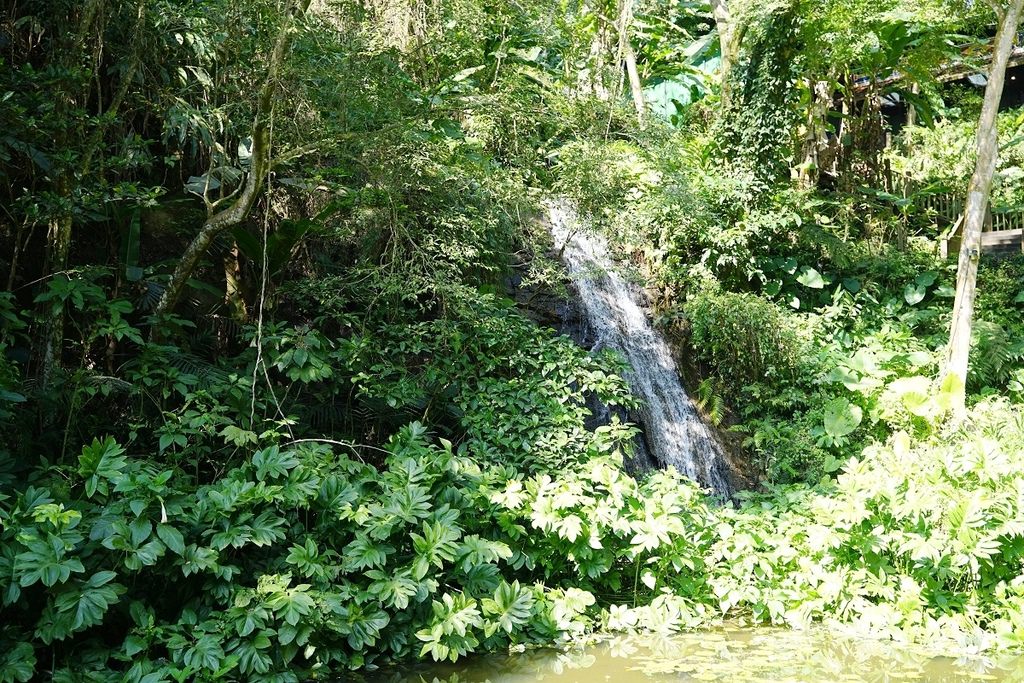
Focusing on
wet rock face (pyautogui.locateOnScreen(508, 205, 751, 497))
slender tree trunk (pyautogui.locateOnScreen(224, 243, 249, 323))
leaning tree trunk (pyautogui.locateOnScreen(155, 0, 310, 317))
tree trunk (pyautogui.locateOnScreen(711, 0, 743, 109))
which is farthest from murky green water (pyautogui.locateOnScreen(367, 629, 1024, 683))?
tree trunk (pyautogui.locateOnScreen(711, 0, 743, 109))

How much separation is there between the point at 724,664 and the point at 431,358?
11.9 feet

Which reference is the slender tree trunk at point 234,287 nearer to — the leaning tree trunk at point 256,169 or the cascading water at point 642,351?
the leaning tree trunk at point 256,169

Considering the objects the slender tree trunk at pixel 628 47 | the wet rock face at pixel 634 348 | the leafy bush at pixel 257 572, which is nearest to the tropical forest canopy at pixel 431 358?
the leafy bush at pixel 257 572

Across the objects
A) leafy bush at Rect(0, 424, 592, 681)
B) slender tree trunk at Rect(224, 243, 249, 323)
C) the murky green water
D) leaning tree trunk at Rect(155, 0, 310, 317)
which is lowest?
the murky green water

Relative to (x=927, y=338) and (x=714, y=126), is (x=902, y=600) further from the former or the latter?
(x=714, y=126)

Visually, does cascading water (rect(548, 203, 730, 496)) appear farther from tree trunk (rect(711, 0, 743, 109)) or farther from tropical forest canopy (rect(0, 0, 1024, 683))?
tree trunk (rect(711, 0, 743, 109))

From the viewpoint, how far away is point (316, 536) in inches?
200

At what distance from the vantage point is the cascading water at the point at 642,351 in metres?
8.48

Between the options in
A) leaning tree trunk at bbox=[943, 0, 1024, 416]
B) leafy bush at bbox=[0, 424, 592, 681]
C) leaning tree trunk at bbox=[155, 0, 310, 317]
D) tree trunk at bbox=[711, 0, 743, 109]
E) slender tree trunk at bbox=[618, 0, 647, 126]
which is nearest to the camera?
leafy bush at bbox=[0, 424, 592, 681]

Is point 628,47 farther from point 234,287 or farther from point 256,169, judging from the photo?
point 256,169

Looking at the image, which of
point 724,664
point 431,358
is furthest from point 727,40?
point 724,664

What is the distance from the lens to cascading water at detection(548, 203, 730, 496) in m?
8.48

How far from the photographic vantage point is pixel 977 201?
8.90 m

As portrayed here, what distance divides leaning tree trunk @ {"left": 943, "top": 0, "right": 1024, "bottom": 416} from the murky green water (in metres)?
4.36
